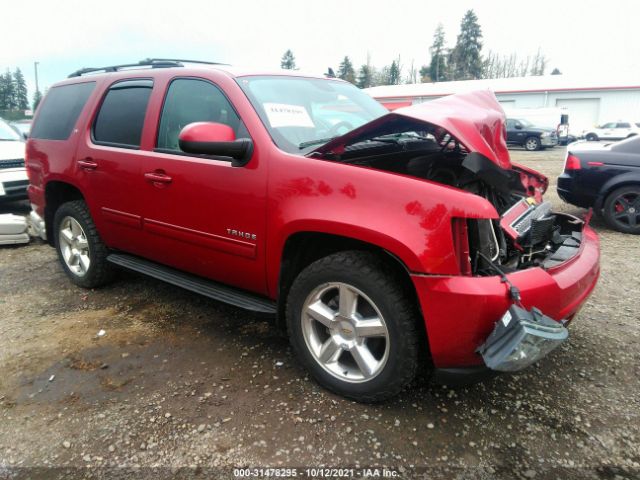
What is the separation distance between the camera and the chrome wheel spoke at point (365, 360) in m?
2.46

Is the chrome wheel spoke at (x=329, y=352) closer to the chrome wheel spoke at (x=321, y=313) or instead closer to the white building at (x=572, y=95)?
the chrome wheel spoke at (x=321, y=313)

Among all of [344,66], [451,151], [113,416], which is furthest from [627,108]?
[344,66]

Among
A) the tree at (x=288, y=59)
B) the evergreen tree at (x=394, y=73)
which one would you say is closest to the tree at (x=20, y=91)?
the tree at (x=288, y=59)

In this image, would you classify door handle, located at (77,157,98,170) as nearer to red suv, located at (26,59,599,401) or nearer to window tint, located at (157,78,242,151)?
red suv, located at (26,59,599,401)

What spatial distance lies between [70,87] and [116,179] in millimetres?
1416

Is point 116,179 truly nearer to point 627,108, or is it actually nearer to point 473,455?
point 473,455

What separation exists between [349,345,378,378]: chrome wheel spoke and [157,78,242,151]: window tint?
1.48m

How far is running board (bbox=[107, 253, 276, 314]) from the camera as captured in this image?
9.39 feet

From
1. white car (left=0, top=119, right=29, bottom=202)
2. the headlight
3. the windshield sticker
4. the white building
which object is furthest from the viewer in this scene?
the white building

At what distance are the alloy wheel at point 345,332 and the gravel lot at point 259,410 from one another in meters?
0.20

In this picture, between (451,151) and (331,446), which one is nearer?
(331,446)

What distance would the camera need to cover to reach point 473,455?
2195mm

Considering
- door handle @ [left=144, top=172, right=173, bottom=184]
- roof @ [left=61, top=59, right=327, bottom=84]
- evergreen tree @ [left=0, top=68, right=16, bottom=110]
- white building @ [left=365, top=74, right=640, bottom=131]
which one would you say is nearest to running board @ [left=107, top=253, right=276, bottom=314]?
door handle @ [left=144, top=172, right=173, bottom=184]

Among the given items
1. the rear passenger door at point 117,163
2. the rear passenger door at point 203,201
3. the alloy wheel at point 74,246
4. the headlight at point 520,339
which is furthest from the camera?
the alloy wheel at point 74,246
